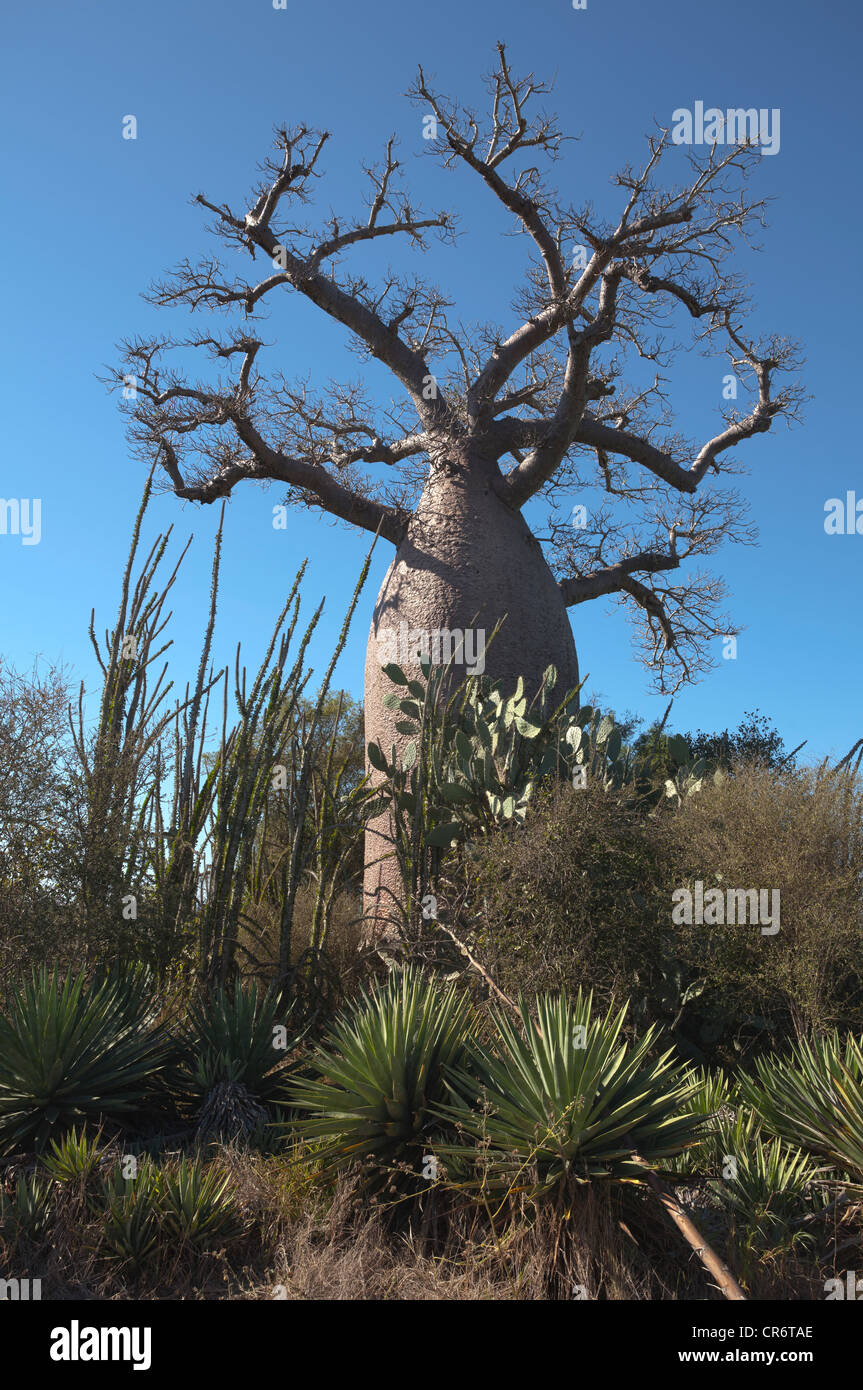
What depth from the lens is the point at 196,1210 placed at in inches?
110

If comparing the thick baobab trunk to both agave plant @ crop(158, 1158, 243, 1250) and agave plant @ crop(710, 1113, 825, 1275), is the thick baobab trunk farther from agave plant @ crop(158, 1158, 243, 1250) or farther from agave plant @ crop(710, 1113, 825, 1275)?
agave plant @ crop(710, 1113, 825, 1275)

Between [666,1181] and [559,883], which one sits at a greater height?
[559,883]

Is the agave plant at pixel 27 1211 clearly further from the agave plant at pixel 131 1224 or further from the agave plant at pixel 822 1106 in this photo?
the agave plant at pixel 822 1106

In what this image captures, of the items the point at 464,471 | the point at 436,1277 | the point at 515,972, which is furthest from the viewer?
the point at 464,471

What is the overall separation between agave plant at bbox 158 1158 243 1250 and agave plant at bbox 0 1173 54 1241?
37 centimetres

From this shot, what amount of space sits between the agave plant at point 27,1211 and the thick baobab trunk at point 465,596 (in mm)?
3411

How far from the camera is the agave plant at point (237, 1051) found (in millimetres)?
3691

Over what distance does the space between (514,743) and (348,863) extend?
330 cm

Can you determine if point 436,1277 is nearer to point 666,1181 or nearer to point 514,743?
point 666,1181
